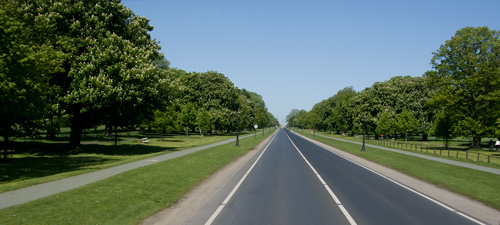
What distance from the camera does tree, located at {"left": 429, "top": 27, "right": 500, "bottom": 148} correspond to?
41969 mm

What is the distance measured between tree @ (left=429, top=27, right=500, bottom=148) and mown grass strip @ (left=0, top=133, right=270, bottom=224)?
4206 cm

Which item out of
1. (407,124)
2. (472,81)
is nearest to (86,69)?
(472,81)

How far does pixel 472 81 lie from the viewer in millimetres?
42625

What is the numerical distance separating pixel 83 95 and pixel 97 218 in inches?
736

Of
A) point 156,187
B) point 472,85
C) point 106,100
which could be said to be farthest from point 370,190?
point 472,85

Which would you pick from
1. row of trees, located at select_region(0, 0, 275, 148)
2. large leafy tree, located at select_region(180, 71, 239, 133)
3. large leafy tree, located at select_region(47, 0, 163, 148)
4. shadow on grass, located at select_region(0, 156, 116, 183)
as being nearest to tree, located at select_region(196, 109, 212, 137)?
large leafy tree, located at select_region(180, 71, 239, 133)

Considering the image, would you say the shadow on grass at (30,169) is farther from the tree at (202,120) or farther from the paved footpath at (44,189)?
the tree at (202,120)

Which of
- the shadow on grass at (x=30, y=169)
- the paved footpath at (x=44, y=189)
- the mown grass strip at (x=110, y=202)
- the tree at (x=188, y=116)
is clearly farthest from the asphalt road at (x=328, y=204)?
the tree at (x=188, y=116)

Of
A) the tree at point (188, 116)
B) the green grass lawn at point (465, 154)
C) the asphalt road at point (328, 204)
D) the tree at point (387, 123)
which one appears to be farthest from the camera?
the tree at point (188, 116)

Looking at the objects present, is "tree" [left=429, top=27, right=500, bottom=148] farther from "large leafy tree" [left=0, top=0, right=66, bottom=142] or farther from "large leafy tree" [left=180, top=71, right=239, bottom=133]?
"large leafy tree" [left=0, top=0, right=66, bottom=142]

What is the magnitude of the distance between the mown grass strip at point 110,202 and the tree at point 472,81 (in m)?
42.1

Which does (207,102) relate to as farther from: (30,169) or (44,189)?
(44,189)

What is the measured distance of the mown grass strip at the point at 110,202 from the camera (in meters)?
7.75

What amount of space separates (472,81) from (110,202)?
47.6 m
